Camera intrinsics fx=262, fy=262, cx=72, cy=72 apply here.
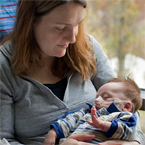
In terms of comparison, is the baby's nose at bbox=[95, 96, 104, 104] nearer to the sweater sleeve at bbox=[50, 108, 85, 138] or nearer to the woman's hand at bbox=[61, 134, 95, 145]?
the sweater sleeve at bbox=[50, 108, 85, 138]

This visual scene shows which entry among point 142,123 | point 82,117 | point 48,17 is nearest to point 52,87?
point 82,117

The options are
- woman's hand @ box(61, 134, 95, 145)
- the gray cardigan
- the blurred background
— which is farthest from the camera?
the blurred background

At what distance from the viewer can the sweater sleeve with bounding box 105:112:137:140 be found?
45.0 inches

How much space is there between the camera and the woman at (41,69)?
3.97 ft

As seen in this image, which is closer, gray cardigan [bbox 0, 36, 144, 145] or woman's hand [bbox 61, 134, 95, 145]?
woman's hand [bbox 61, 134, 95, 145]

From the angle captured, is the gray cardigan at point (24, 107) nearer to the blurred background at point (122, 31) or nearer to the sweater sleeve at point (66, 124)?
the sweater sleeve at point (66, 124)

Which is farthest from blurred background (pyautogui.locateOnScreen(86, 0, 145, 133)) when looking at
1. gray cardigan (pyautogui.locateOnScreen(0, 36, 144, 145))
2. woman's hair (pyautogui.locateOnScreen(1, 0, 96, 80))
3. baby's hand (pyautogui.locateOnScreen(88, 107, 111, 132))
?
baby's hand (pyautogui.locateOnScreen(88, 107, 111, 132))

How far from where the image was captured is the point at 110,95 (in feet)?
4.41

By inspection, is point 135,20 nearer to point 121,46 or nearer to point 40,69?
point 121,46

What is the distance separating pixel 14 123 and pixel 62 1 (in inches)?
25.1

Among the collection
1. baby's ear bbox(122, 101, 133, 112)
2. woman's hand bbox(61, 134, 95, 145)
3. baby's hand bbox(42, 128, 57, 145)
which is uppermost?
baby's ear bbox(122, 101, 133, 112)

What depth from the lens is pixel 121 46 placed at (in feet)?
9.95

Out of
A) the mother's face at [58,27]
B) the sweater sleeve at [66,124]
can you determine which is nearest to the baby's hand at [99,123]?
the sweater sleeve at [66,124]

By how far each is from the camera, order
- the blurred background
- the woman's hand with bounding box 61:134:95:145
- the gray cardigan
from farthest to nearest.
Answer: the blurred background
the gray cardigan
the woman's hand with bounding box 61:134:95:145
